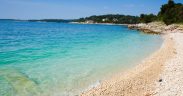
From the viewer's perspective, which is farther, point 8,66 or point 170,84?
point 8,66

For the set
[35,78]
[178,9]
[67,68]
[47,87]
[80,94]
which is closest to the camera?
[80,94]

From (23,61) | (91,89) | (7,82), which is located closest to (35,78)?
(7,82)

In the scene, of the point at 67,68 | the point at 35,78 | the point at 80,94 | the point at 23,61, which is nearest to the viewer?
the point at 80,94

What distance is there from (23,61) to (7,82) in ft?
21.9

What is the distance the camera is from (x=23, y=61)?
62.7 feet

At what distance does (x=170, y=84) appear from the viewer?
11.0 m

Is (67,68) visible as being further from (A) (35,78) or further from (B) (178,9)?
(B) (178,9)

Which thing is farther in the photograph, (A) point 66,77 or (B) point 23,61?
(B) point 23,61

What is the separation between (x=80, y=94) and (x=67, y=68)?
5.90 meters

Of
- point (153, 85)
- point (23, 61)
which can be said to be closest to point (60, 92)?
point (153, 85)

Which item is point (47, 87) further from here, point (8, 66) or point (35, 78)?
point (8, 66)

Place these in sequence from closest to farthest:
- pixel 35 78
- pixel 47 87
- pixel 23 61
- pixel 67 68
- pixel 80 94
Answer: pixel 80 94 → pixel 47 87 → pixel 35 78 → pixel 67 68 → pixel 23 61

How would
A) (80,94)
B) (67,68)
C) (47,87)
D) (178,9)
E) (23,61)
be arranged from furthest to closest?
(178,9), (23,61), (67,68), (47,87), (80,94)

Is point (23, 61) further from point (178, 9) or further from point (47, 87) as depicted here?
point (178, 9)
